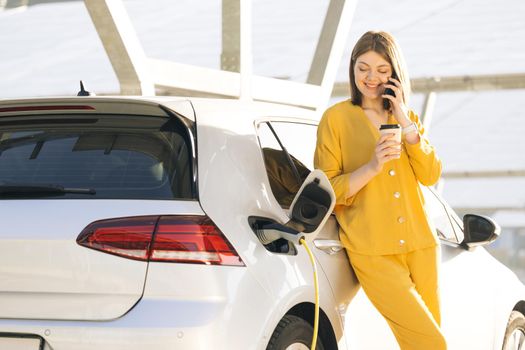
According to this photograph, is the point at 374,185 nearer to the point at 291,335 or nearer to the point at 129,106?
the point at 291,335

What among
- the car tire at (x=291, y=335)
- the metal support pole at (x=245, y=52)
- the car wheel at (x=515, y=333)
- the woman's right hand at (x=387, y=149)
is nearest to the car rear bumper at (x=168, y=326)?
Result: the car tire at (x=291, y=335)

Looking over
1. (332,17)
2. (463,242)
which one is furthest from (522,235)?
(463,242)

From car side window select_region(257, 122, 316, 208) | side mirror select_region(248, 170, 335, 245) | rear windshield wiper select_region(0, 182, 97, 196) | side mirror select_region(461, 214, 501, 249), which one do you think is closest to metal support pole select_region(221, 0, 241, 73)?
side mirror select_region(461, 214, 501, 249)

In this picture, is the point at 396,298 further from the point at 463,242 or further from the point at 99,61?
the point at 99,61

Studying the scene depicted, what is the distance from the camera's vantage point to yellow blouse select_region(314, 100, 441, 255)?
470 centimetres

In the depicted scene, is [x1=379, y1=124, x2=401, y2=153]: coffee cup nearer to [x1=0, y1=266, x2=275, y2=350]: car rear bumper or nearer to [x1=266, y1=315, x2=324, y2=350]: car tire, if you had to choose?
[x1=266, y1=315, x2=324, y2=350]: car tire

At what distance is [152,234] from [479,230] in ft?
8.14

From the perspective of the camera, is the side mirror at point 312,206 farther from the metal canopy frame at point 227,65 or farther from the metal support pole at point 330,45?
the metal support pole at point 330,45

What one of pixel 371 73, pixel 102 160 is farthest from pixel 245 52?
pixel 102 160

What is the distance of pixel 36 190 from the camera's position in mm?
3896

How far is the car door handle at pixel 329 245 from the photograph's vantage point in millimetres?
4500

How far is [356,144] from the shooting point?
4.80 meters

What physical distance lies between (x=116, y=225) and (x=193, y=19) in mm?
20506

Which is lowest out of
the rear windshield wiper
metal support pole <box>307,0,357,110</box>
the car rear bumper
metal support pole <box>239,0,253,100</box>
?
the car rear bumper
